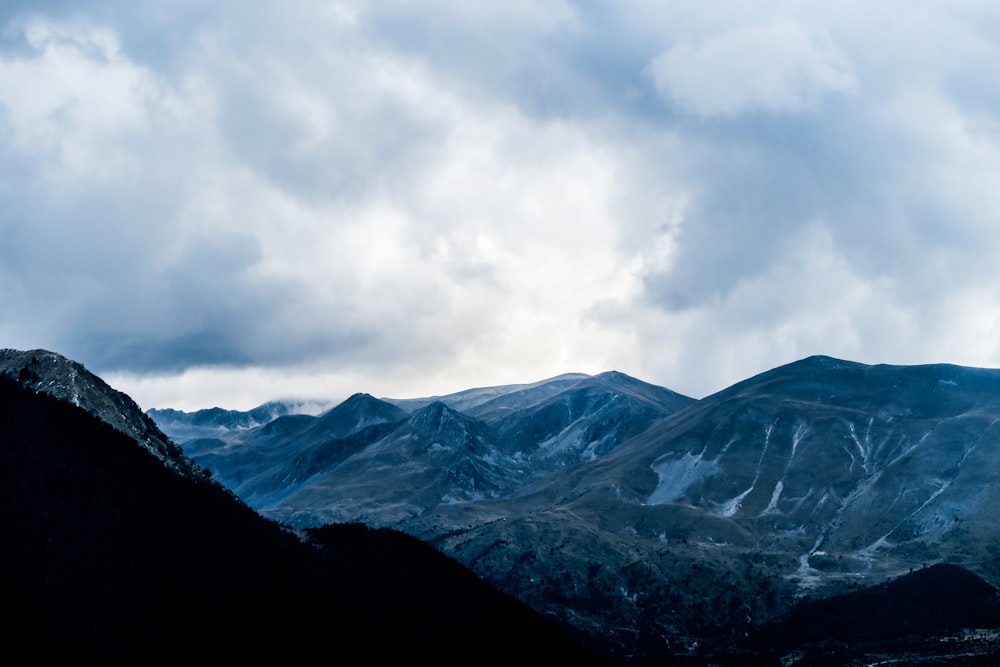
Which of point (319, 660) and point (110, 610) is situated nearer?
point (110, 610)

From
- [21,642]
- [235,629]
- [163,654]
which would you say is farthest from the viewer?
[235,629]

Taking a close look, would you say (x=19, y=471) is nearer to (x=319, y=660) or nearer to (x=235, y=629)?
(x=235, y=629)

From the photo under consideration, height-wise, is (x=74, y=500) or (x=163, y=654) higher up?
(x=74, y=500)

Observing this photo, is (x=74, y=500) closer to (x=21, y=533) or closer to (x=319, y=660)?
(x=21, y=533)

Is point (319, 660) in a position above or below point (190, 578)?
below

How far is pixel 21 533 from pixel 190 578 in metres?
35.2

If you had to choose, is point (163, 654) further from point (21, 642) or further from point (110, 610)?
point (21, 642)

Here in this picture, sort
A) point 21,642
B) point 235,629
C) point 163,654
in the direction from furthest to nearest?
1. point 235,629
2. point 163,654
3. point 21,642

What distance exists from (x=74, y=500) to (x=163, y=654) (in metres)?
41.4

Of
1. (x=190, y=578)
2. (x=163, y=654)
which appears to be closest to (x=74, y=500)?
(x=190, y=578)

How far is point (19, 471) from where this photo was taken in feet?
630

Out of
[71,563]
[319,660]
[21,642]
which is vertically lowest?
[319,660]

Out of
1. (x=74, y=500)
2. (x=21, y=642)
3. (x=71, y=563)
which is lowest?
(x=21, y=642)

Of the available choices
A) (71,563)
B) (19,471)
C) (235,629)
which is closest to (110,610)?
(71,563)
